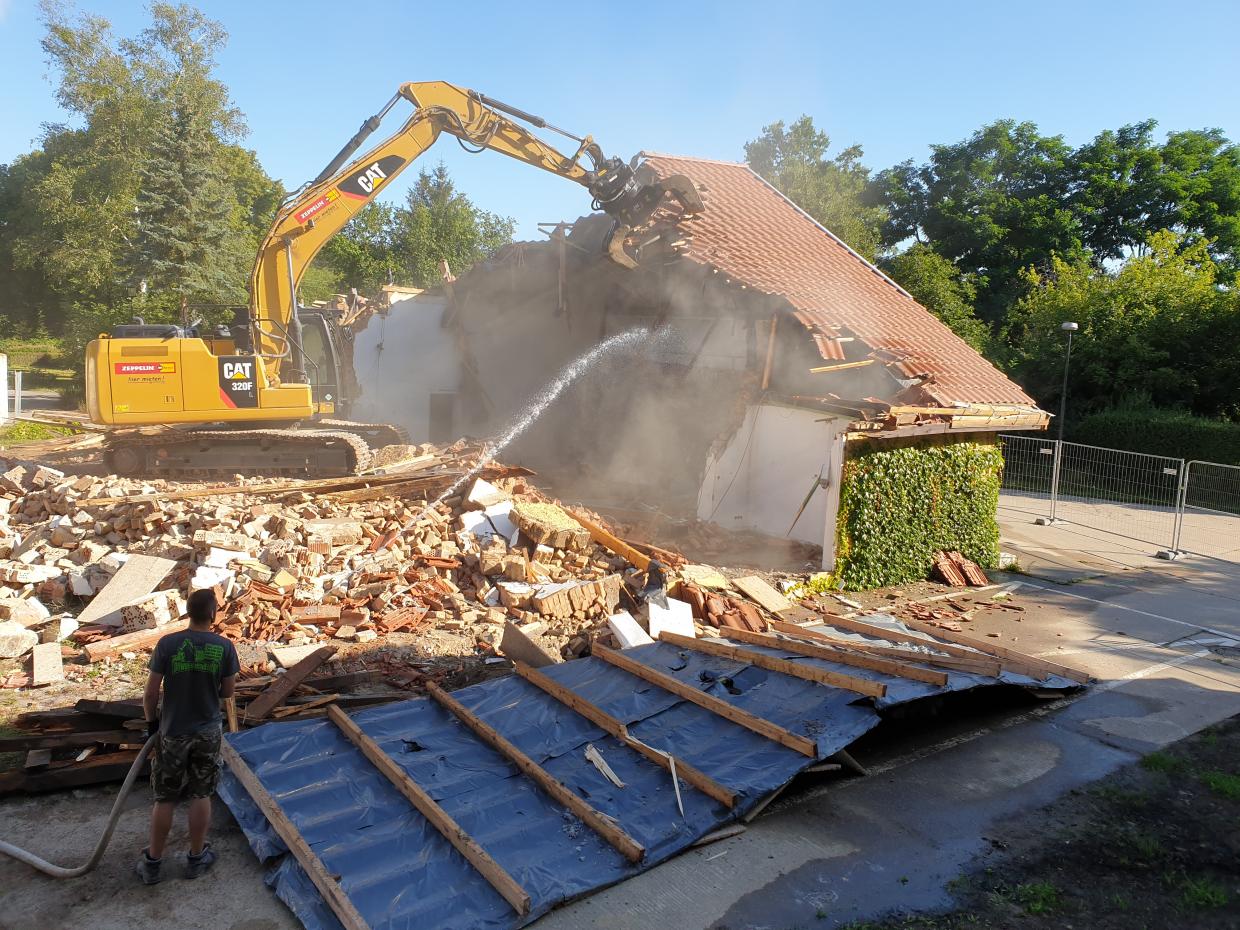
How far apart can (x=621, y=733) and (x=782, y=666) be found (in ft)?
5.33

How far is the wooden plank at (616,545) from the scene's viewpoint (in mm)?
9930

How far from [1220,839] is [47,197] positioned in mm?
48855

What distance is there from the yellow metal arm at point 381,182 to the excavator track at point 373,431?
3.00ft

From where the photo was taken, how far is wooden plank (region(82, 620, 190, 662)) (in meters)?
7.62

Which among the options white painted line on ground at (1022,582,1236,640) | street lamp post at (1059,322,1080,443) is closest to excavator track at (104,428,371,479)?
white painted line on ground at (1022,582,1236,640)

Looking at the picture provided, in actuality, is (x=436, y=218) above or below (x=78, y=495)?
above

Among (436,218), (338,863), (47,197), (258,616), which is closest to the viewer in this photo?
(338,863)

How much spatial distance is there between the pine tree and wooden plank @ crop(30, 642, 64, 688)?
31547mm

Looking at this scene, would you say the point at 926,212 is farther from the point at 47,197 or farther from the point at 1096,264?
the point at 47,197

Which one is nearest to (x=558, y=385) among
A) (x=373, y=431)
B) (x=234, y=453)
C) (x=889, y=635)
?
(x=373, y=431)

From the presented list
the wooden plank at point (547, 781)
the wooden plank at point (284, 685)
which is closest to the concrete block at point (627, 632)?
the wooden plank at point (547, 781)

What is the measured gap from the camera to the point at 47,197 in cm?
3956

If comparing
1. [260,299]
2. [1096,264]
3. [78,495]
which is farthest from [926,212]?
[78,495]

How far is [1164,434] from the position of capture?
962 inches
